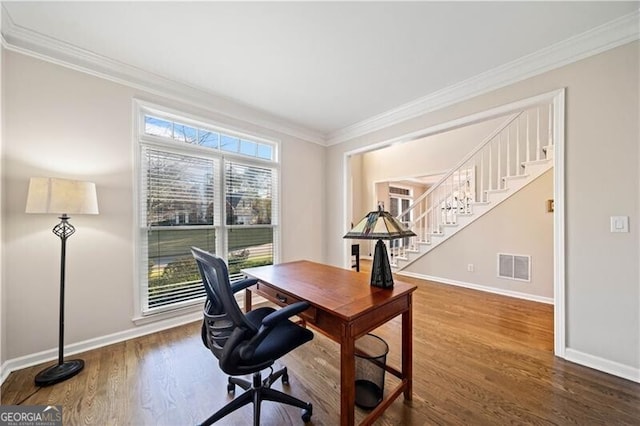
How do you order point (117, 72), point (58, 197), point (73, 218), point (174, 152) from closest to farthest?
point (58, 197)
point (73, 218)
point (117, 72)
point (174, 152)

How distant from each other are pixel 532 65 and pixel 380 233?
7.55 ft

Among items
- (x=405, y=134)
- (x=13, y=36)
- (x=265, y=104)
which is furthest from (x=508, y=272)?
(x=13, y=36)

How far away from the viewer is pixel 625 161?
1.88 metres

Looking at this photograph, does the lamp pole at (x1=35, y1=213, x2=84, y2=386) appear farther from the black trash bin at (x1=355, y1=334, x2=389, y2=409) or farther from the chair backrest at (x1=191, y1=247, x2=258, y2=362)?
the black trash bin at (x1=355, y1=334, x2=389, y2=409)

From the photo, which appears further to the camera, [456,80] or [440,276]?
[440,276]

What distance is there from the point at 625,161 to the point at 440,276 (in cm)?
328

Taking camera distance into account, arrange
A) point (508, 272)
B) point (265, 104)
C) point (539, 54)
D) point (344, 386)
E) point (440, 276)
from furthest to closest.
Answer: point (440, 276), point (508, 272), point (265, 104), point (539, 54), point (344, 386)

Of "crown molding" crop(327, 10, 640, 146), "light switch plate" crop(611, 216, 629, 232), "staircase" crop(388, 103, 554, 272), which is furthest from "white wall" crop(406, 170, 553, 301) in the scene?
"crown molding" crop(327, 10, 640, 146)

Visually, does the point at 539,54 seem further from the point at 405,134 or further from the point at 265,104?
the point at 265,104

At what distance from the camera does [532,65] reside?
226cm

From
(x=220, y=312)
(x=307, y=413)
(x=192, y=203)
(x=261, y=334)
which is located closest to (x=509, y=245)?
(x=307, y=413)

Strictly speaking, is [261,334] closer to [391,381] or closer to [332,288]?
[332,288]

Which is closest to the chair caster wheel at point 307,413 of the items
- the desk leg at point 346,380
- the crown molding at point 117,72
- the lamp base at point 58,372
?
the desk leg at point 346,380

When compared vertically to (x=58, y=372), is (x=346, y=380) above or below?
above
